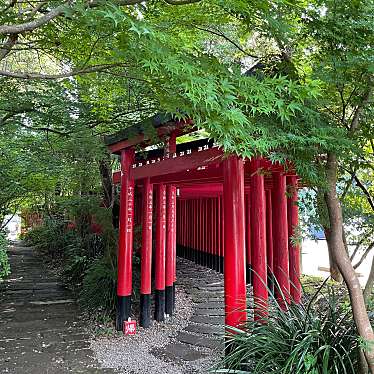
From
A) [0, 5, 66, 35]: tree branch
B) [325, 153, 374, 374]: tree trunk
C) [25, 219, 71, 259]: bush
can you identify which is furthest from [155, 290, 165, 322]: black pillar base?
[25, 219, 71, 259]: bush

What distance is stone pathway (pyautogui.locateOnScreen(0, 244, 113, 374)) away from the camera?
4703 millimetres

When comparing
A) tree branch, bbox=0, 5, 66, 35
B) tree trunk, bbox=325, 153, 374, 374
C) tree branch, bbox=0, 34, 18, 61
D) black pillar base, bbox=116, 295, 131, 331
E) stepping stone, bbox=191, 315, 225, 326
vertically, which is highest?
tree branch, bbox=0, 34, 18, 61

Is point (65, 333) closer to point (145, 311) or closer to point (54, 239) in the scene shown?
point (145, 311)

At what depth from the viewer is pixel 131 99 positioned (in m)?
6.64

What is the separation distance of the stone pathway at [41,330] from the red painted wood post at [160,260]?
52.8 inches

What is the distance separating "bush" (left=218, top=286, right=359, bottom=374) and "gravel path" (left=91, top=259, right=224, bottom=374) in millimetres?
840

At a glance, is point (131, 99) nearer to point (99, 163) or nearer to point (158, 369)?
point (99, 163)

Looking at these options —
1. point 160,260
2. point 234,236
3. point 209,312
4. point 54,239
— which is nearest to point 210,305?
point 209,312

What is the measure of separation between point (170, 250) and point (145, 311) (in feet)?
4.22

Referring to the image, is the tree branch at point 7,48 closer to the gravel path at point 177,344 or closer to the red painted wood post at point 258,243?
the red painted wood post at point 258,243

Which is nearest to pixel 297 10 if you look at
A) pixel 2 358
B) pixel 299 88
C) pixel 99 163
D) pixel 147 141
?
pixel 299 88

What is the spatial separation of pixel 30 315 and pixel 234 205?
4.94 metres

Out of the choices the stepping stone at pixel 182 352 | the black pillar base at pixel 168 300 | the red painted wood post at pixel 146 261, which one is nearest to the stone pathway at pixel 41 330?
the stepping stone at pixel 182 352

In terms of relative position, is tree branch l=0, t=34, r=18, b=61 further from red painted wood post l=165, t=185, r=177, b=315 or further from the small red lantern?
red painted wood post l=165, t=185, r=177, b=315
